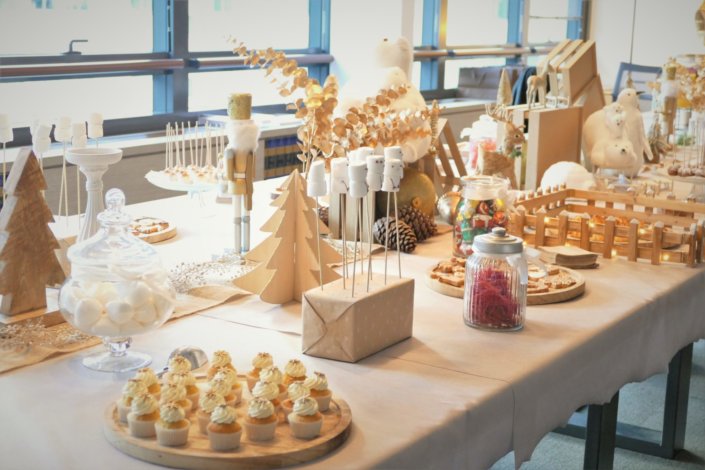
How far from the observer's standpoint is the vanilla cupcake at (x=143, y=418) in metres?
1.12

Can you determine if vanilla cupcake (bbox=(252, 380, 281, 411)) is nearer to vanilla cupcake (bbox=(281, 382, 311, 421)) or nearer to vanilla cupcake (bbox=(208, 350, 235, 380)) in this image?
vanilla cupcake (bbox=(281, 382, 311, 421))

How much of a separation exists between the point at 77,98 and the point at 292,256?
333cm

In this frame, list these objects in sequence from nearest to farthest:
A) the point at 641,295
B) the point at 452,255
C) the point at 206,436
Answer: the point at 206,436 < the point at 641,295 < the point at 452,255

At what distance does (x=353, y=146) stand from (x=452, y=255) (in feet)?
1.41

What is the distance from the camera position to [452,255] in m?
2.21

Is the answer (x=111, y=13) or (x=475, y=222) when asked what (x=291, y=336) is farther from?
(x=111, y=13)

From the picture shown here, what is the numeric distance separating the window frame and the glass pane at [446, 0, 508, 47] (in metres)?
2.99

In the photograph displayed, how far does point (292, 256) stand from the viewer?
70.9 inches

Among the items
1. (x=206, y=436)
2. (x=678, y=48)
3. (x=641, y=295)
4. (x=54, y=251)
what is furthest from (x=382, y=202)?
(x=678, y=48)

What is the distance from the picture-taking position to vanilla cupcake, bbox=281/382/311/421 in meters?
1.18

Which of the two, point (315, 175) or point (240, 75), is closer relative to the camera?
point (315, 175)

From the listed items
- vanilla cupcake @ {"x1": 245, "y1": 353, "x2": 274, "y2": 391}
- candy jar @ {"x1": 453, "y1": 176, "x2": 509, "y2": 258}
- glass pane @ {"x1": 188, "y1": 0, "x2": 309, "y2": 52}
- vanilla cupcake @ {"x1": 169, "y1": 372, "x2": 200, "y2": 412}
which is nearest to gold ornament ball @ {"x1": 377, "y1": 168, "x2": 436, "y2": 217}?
candy jar @ {"x1": 453, "y1": 176, "x2": 509, "y2": 258}

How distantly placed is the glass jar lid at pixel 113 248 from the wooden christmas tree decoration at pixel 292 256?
37 centimetres

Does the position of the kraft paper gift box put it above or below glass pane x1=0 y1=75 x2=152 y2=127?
below
